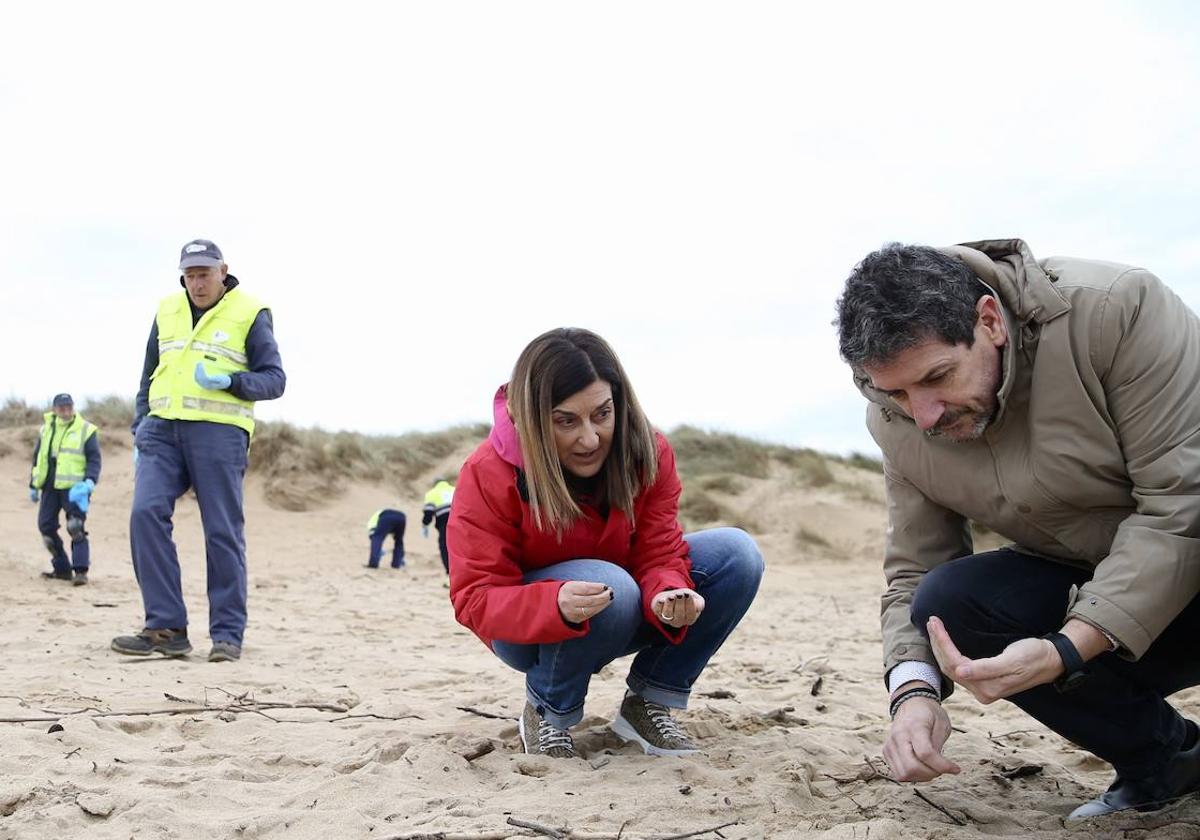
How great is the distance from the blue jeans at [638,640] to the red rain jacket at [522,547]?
0.21 feet

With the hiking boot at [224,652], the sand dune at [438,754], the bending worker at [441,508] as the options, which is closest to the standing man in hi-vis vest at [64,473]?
the bending worker at [441,508]

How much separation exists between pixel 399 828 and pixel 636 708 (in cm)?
93

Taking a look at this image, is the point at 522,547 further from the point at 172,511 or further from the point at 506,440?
the point at 172,511

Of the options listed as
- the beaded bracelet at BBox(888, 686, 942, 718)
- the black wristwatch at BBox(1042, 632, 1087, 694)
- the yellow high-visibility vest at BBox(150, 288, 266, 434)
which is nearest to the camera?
the black wristwatch at BBox(1042, 632, 1087, 694)

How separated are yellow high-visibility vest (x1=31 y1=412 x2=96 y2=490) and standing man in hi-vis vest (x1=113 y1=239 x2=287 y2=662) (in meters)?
5.08

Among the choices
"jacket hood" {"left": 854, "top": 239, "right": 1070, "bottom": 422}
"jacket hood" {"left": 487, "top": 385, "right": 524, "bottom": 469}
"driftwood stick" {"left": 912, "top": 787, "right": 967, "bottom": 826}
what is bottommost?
"driftwood stick" {"left": 912, "top": 787, "right": 967, "bottom": 826}

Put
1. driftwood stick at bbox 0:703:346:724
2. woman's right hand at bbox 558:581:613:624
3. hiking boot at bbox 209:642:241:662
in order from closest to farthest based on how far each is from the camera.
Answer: woman's right hand at bbox 558:581:613:624 < driftwood stick at bbox 0:703:346:724 < hiking boot at bbox 209:642:241:662

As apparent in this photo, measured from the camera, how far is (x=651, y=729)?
3217 mm

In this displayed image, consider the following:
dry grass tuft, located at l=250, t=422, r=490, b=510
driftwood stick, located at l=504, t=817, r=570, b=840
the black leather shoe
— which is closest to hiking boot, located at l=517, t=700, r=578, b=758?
driftwood stick, located at l=504, t=817, r=570, b=840

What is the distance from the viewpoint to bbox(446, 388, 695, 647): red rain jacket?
9.60 feet

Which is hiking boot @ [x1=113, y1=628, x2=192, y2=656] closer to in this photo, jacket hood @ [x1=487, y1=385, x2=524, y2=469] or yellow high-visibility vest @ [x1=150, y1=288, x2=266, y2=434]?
yellow high-visibility vest @ [x1=150, y1=288, x2=266, y2=434]

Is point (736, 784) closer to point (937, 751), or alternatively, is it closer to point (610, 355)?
point (937, 751)

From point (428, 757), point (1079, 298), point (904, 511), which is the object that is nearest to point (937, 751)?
point (904, 511)

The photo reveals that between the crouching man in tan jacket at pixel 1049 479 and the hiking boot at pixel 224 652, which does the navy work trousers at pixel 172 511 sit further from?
the crouching man in tan jacket at pixel 1049 479
